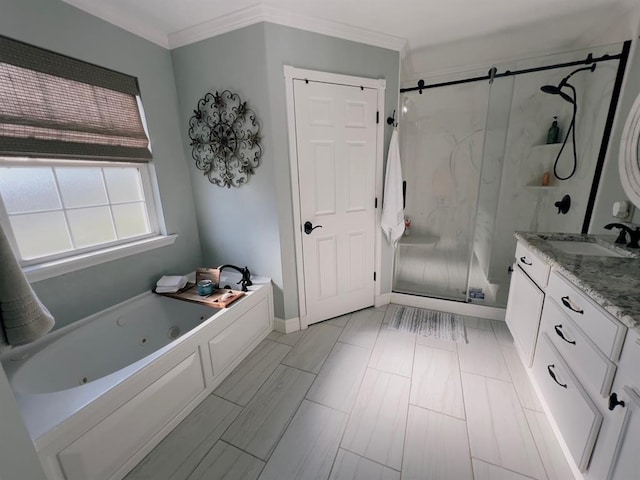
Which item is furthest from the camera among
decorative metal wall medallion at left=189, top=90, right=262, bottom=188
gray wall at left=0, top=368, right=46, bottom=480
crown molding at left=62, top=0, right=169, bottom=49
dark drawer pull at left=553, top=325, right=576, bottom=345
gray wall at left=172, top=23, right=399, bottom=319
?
decorative metal wall medallion at left=189, top=90, right=262, bottom=188

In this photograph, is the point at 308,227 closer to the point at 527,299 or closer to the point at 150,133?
the point at 150,133

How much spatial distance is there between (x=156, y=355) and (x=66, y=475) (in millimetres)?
492

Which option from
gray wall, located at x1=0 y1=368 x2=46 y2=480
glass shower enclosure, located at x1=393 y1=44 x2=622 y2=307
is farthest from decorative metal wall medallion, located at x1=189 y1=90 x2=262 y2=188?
gray wall, located at x1=0 y1=368 x2=46 y2=480

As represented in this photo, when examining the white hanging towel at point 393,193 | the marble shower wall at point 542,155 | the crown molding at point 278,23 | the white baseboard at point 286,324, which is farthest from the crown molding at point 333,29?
the white baseboard at point 286,324

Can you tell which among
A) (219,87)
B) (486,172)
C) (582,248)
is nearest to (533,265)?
(582,248)

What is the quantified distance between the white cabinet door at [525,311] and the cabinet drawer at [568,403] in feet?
0.34

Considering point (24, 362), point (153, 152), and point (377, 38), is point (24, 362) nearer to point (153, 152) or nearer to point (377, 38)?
point (153, 152)

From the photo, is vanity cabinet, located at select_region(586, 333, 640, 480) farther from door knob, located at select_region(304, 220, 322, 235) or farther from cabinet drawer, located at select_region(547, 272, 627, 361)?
door knob, located at select_region(304, 220, 322, 235)

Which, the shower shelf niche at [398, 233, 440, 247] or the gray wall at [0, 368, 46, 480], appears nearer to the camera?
the gray wall at [0, 368, 46, 480]

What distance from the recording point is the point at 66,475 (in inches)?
40.6

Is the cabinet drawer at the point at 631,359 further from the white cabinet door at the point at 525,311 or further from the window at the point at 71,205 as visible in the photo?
the window at the point at 71,205

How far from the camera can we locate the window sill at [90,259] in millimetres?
1492

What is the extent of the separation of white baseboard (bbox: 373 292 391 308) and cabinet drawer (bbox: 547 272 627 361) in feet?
4.82

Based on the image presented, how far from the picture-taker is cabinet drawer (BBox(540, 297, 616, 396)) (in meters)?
0.94
